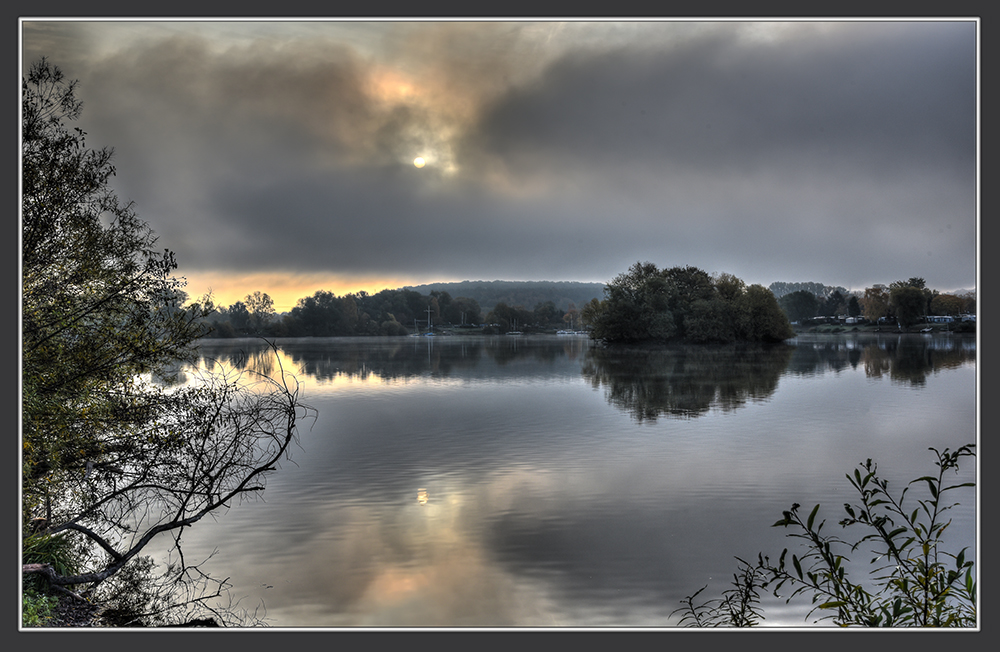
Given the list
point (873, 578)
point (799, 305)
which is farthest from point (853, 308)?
point (873, 578)

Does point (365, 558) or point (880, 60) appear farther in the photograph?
point (880, 60)

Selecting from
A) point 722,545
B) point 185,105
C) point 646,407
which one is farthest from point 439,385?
point 722,545

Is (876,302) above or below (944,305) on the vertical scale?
above

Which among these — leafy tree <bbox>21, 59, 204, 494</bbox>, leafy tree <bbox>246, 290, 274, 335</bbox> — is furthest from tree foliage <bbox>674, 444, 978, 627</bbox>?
leafy tree <bbox>246, 290, 274, 335</bbox>

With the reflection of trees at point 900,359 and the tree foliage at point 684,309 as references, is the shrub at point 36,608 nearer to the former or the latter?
the reflection of trees at point 900,359

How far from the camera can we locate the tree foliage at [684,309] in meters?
53.1

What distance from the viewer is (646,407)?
67.7 ft

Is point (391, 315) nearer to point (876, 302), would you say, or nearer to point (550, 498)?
point (876, 302)

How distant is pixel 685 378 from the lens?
29.9 metres

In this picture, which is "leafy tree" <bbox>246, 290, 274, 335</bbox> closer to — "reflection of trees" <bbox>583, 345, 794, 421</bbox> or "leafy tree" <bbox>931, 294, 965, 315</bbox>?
"reflection of trees" <bbox>583, 345, 794, 421</bbox>

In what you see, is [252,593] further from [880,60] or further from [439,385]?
[439,385]

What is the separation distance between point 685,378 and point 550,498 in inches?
853

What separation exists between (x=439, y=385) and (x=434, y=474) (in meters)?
16.2

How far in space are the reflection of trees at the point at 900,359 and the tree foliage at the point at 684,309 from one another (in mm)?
5939
